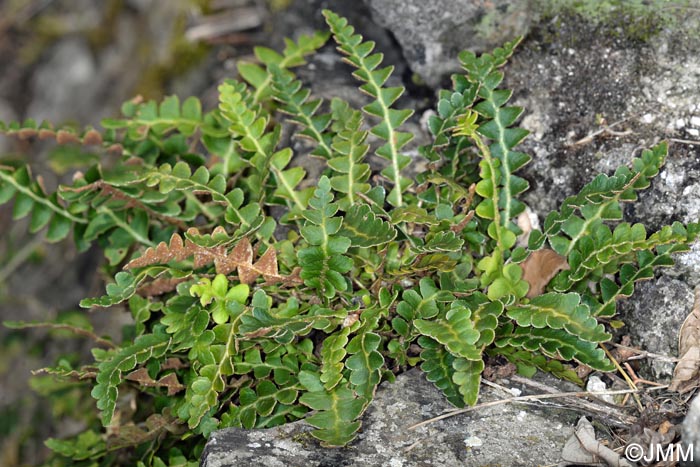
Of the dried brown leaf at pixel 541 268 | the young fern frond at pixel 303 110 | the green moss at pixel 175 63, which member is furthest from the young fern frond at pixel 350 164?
the green moss at pixel 175 63

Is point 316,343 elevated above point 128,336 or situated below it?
above

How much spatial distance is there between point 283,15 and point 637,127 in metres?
2.06

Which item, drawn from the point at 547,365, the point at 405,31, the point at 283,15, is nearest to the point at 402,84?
the point at 405,31

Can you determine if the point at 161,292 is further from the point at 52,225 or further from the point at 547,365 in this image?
the point at 547,365

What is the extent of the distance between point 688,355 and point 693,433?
1.70ft

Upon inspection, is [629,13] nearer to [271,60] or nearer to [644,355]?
[644,355]

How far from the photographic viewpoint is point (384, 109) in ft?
9.77

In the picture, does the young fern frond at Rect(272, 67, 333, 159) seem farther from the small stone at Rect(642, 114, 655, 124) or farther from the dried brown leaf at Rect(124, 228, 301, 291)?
the small stone at Rect(642, 114, 655, 124)

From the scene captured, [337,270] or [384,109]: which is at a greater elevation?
[384,109]

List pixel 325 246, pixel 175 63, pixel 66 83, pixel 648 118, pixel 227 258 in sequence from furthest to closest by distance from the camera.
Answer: pixel 66 83
pixel 175 63
pixel 648 118
pixel 227 258
pixel 325 246

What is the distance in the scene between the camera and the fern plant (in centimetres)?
244

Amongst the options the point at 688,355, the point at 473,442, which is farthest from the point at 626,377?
the point at 473,442

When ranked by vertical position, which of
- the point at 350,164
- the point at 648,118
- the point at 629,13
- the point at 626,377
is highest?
the point at 629,13

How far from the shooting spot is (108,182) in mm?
2895
